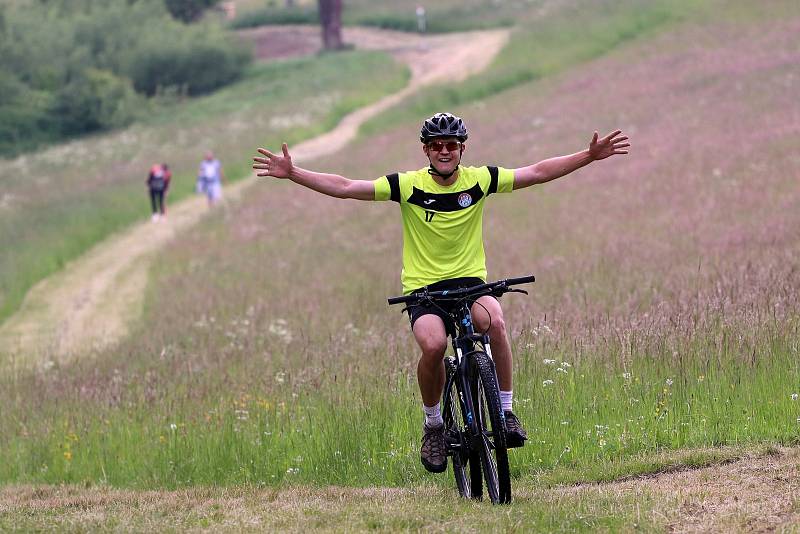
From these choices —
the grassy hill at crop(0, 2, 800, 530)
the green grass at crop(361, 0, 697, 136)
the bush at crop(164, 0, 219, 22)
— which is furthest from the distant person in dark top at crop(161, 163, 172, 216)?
the bush at crop(164, 0, 219, 22)

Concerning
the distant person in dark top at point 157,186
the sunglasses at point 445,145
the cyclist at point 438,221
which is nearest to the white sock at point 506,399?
the cyclist at point 438,221

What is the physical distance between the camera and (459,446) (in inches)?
322

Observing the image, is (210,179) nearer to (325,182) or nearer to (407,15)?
(325,182)

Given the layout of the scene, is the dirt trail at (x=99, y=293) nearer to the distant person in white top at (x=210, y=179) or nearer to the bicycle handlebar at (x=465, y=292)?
the distant person in white top at (x=210, y=179)

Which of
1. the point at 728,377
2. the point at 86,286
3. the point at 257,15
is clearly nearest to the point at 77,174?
the point at 86,286

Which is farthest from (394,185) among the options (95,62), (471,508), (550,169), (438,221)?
(95,62)

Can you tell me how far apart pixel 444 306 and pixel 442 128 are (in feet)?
3.65

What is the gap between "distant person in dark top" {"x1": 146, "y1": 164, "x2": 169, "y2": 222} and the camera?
98.9 ft

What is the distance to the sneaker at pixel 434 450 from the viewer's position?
8.19 meters

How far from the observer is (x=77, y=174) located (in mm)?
41438

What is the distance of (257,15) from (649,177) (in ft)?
217

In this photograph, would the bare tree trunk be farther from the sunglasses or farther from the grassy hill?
the sunglasses

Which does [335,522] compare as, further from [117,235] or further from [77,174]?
[77,174]

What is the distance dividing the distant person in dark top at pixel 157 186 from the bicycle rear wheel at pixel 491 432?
2308 centimetres
